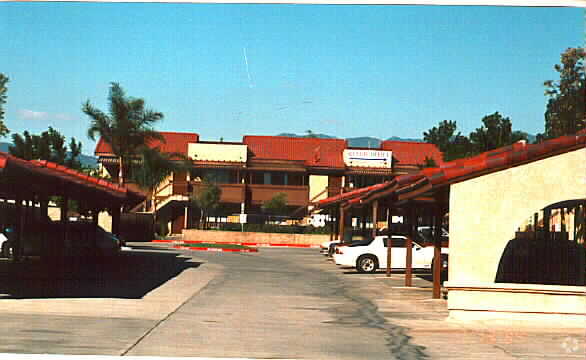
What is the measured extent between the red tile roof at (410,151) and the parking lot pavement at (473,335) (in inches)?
1991

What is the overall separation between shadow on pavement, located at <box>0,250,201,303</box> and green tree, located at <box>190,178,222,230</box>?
27.9m

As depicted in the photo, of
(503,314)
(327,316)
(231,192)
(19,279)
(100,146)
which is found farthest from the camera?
(231,192)

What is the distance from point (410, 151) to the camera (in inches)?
2837

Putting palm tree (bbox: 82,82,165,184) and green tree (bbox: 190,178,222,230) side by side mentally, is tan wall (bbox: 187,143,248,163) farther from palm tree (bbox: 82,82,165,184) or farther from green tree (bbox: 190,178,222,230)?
palm tree (bbox: 82,82,165,184)

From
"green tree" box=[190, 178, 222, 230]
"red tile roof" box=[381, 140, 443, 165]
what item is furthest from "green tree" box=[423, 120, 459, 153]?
"green tree" box=[190, 178, 222, 230]

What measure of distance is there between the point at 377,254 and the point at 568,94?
410 inches

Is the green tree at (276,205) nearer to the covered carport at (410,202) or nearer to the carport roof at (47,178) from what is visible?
the covered carport at (410,202)

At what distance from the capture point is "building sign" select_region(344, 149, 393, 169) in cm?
6956

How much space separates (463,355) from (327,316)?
5065 mm

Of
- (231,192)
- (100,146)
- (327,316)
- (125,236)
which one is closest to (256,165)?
(231,192)

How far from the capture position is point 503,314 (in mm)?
15750

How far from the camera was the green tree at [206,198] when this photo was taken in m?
63.2

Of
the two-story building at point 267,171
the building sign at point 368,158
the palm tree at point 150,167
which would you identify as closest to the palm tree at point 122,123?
the palm tree at point 150,167

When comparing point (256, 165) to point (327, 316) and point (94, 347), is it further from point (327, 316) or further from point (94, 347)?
point (94, 347)
